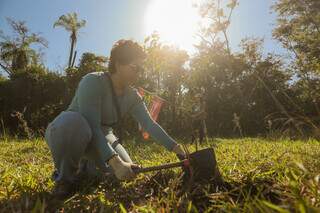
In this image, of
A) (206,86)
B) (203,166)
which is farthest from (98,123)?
(206,86)

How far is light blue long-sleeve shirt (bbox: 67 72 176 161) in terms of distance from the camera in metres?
2.71

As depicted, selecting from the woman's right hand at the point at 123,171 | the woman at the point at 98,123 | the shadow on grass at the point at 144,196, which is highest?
the woman at the point at 98,123

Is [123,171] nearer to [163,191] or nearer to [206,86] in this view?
[163,191]

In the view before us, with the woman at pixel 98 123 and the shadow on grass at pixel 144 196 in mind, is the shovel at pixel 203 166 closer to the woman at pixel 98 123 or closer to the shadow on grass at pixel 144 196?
the shadow on grass at pixel 144 196

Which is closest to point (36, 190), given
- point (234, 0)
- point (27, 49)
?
point (234, 0)

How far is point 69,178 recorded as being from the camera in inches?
111

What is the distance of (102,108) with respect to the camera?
10.5 feet

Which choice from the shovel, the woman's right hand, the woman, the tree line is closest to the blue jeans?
the woman

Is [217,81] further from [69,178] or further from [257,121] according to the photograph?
[69,178]

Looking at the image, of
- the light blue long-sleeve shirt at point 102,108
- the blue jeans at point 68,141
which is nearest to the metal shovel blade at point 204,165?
the light blue long-sleeve shirt at point 102,108

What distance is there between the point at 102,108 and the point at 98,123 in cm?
45

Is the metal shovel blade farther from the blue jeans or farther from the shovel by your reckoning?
the blue jeans

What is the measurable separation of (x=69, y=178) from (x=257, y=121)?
565 inches

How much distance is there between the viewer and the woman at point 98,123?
270 centimetres
